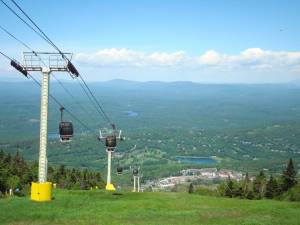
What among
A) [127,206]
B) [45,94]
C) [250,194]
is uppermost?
[45,94]

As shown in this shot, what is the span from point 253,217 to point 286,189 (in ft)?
196

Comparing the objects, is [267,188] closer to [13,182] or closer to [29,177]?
[29,177]

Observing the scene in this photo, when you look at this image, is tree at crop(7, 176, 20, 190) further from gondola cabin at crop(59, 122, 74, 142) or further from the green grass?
gondola cabin at crop(59, 122, 74, 142)

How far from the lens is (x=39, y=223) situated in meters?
23.0

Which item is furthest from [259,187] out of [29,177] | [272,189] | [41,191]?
[41,191]

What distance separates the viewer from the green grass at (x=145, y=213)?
952 inches

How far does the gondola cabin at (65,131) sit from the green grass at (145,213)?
4041 mm

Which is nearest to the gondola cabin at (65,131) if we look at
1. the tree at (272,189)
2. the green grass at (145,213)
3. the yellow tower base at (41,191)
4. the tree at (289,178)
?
the yellow tower base at (41,191)

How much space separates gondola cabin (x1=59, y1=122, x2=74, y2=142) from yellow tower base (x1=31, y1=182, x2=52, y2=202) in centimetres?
334

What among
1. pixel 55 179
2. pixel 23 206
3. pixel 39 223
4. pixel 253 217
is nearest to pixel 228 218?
pixel 253 217

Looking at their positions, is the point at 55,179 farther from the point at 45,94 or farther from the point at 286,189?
the point at 45,94

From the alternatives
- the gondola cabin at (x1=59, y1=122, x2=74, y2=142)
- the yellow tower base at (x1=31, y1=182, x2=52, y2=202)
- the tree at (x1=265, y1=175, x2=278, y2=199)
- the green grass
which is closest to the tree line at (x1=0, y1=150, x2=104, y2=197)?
the tree at (x1=265, y1=175, x2=278, y2=199)

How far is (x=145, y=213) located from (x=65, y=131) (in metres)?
7.91

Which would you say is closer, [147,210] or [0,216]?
[0,216]
